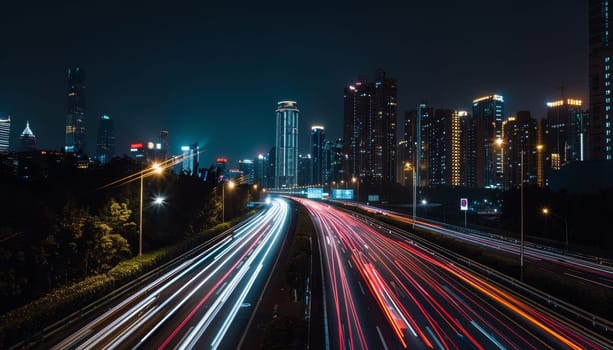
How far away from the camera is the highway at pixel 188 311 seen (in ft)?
55.5

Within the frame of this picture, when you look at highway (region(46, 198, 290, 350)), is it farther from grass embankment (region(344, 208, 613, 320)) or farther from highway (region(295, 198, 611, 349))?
grass embankment (region(344, 208, 613, 320))

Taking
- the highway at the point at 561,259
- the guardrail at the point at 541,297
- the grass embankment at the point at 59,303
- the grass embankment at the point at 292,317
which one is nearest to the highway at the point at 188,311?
the grass embankment at the point at 59,303

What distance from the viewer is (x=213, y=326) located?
18.9 meters

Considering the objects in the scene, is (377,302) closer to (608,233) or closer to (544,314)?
(544,314)

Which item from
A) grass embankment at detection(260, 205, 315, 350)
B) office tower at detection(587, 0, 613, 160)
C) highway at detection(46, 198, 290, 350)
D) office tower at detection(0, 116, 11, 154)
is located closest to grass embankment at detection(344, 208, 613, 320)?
grass embankment at detection(260, 205, 315, 350)

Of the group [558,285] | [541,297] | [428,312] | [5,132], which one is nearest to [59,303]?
[428,312]

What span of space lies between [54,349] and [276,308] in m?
9.90

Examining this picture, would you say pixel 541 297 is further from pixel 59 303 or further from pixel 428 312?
pixel 59 303

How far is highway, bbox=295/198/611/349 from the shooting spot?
16.8 metres

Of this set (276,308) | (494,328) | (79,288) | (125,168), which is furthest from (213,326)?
(125,168)

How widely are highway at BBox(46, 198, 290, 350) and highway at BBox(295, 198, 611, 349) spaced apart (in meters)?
4.62

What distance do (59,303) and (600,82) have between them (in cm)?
11202

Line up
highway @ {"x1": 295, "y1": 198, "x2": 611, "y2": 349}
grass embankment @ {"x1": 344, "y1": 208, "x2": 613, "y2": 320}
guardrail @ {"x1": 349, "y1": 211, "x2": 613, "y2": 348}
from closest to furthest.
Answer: highway @ {"x1": 295, "y1": 198, "x2": 611, "y2": 349}, guardrail @ {"x1": 349, "y1": 211, "x2": 613, "y2": 348}, grass embankment @ {"x1": 344, "y1": 208, "x2": 613, "y2": 320}

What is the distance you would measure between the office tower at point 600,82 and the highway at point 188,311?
91992mm
